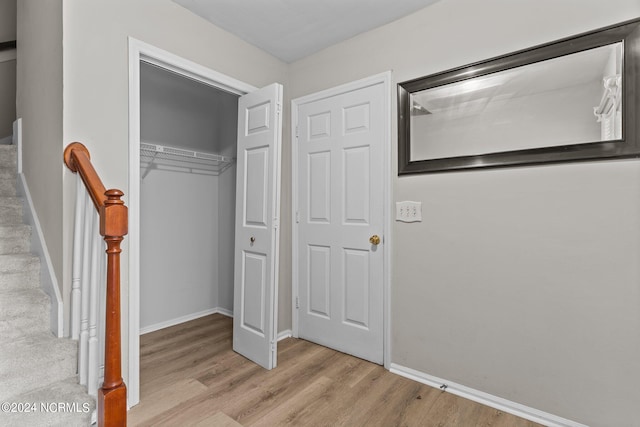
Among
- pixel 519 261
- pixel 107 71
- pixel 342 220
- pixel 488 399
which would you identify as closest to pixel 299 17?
pixel 107 71

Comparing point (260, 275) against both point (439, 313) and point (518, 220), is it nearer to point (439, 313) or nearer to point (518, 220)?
point (439, 313)

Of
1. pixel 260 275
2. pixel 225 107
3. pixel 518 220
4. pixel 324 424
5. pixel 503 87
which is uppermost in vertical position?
pixel 225 107

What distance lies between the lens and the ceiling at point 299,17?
2158 mm

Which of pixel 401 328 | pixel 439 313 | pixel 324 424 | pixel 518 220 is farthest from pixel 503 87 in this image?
pixel 324 424

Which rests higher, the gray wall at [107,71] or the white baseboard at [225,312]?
the gray wall at [107,71]

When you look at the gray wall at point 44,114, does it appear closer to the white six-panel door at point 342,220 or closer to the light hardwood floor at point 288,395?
the light hardwood floor at point 288,395

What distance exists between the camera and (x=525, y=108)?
1.84 meters

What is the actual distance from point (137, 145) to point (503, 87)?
2.19m

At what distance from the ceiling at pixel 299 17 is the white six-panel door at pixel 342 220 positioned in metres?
0.45

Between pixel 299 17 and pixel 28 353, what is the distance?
2453 mm

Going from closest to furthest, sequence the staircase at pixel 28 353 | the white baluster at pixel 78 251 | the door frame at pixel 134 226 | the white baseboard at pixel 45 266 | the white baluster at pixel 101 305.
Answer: the staircase at pixel 28 353, the white baluster at pixel 101 305, the white baluster at pixel 78 251, the white baseboard at pixel 45 266, the door frame at pixel 134 226

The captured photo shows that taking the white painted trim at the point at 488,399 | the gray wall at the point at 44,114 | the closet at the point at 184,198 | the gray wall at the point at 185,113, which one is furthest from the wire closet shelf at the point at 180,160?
the white painted trim at the point at 488,399

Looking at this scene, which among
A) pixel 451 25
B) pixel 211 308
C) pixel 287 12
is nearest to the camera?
pixel 451 25

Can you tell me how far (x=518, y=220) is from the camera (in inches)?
73.4
